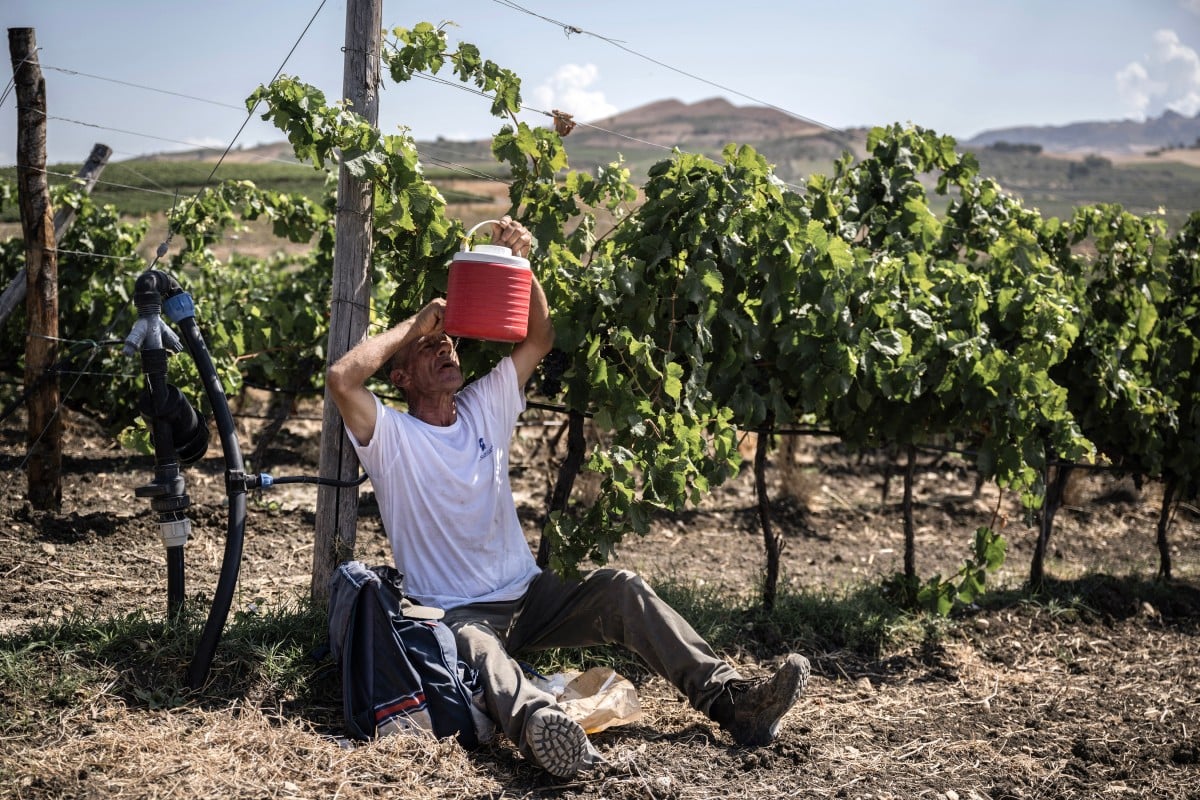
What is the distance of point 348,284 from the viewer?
406 cm

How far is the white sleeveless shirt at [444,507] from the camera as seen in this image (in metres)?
3.75

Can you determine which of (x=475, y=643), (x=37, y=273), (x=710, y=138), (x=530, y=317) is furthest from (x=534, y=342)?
(x=710, y=138)

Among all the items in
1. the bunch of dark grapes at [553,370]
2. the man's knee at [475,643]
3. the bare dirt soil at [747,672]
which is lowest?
the bare dirt soil at [747,672]

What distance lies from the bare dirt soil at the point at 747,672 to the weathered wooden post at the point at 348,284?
0.43 meters

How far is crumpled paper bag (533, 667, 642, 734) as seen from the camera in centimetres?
365

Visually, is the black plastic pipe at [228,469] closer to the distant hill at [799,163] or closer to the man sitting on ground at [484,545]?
the man sitting on ground at [484,545]

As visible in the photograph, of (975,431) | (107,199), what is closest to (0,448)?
(975,431)

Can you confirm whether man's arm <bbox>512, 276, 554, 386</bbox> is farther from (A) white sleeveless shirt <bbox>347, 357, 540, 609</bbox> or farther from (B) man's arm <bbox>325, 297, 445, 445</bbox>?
(B) man's arm <bbox>325, 297, 445, 445</bbox>

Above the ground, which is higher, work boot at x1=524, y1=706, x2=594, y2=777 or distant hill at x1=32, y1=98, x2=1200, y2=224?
distant hill at x1=32, y1=98, x2=1200, y2=224

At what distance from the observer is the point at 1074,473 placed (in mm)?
8625

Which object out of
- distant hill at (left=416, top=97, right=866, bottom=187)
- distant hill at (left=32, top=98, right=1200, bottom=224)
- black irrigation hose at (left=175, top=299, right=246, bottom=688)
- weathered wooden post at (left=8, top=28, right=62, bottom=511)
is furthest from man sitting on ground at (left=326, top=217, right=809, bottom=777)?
distant hill at (left=416, top=97, right=866, bottom=187)

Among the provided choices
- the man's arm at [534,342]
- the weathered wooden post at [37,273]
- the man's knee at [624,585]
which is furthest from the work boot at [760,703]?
the weathered wooden post at [37,273]

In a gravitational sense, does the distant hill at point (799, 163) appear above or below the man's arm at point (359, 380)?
above

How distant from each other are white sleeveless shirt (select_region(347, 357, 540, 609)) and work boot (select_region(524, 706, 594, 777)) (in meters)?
0.66
